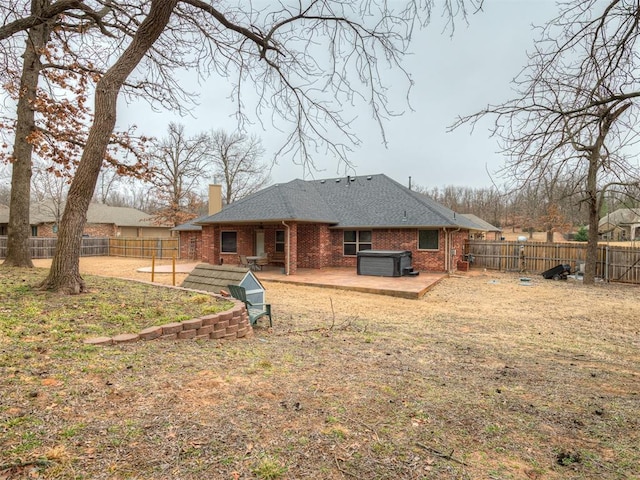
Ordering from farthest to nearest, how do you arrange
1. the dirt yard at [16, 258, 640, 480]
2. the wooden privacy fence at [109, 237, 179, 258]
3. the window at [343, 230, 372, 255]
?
the wooden privacy fence at [109, 237, 179, 258] < the window at [343, 230, 372, 255] < the dirt yard at [16, 258, 640, 480]

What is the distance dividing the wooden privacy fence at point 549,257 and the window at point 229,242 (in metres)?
12.3

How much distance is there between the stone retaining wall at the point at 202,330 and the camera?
4.08 meters

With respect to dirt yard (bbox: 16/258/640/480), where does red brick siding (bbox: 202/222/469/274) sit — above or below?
above

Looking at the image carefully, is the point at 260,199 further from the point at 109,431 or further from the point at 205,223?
the point at 109,431

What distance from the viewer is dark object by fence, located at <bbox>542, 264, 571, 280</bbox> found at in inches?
607

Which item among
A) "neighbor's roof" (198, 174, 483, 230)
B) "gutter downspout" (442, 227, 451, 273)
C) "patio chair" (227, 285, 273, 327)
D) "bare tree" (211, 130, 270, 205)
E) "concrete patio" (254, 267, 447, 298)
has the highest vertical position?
"bare tree" (211, 130, 270, 205)

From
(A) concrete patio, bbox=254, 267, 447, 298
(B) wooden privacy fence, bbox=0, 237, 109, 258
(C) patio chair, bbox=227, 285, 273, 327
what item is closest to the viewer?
(C) patio chair, bbox=227, 285, 273, 327

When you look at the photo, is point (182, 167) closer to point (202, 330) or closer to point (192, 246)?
point (192, 246)

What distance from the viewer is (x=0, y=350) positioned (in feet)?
11.0

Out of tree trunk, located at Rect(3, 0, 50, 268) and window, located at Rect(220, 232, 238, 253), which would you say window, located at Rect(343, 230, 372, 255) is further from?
tree trunk, located at Rect(3, 0, 50, 268)

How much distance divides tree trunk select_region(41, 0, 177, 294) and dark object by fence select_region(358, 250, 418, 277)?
10673 mm

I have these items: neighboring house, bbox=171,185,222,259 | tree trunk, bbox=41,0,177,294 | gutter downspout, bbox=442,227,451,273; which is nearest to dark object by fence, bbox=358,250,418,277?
gutter downspout, bbox=442,227,451,273

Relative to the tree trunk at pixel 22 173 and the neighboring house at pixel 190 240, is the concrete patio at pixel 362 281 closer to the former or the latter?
the tree trunk at pixel 22 173

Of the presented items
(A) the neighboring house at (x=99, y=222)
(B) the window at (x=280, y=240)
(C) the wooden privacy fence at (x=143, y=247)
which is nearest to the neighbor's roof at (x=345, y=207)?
(B) the window at (x=280, y=240)
